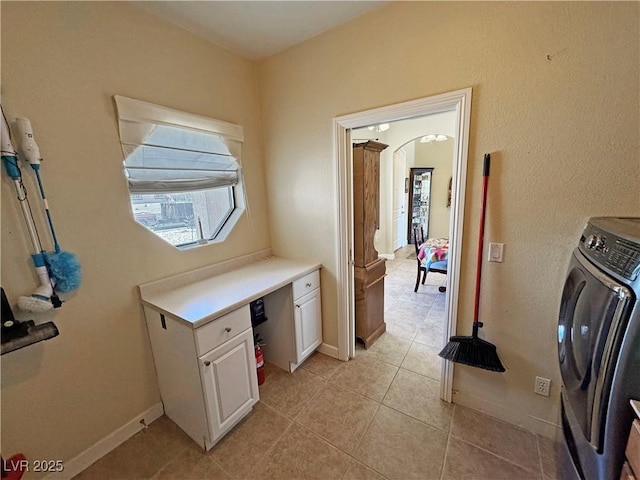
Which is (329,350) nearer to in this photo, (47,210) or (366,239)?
(366,239)

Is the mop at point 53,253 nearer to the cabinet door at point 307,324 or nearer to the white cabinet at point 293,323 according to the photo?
the white cabinet at point 293,323

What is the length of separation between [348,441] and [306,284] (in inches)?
41.8

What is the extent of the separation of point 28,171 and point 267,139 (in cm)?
154

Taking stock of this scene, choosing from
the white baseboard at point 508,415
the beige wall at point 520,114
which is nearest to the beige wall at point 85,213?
the beige wall at point 520,114

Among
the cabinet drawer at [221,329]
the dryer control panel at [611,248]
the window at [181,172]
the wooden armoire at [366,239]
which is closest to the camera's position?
the dryer control panel at [611,248]

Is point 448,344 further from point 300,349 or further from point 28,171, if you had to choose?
point 28,171

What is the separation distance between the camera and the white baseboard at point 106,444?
1403 mm

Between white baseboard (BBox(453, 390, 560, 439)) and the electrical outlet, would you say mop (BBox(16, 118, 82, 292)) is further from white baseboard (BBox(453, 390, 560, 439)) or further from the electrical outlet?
the electrical outlet

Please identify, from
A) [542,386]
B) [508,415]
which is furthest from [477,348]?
[508,415]

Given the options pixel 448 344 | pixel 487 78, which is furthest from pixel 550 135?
pixel 448 344

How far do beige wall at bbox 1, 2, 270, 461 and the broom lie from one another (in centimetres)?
196

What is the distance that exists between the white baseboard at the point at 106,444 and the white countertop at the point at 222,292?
776 millimetres

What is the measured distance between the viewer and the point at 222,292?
171cm

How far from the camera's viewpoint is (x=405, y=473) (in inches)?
54.3
